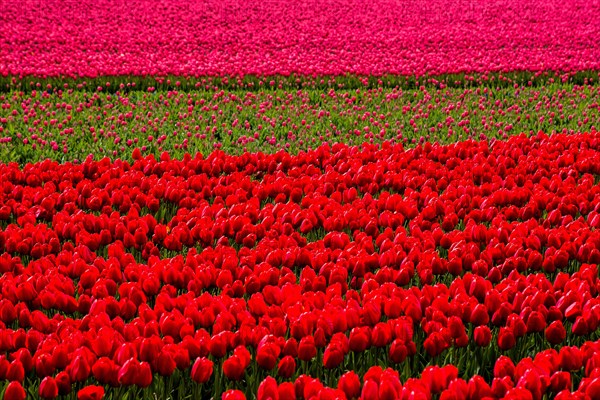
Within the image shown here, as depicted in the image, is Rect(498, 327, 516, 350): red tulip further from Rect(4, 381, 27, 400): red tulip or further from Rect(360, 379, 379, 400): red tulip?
Rect(4, 381, 27, 400): red tulip

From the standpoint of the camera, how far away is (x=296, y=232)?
4.78m

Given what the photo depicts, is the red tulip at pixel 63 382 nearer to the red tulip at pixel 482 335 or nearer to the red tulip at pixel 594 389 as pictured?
the red tulip at pixel 482 335

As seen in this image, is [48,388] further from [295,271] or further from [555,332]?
[555,332]

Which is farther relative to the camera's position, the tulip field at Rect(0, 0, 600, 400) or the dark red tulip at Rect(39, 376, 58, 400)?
the tulip field at Rect(0, 0, 600, 400)

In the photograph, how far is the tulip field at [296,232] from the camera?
3.13 m

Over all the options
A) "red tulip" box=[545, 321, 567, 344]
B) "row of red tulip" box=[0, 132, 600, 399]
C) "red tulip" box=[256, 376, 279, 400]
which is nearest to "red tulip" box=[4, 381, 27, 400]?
"row of red tulip" box=[0, 132, 600, 399]

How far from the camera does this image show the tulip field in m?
3.13

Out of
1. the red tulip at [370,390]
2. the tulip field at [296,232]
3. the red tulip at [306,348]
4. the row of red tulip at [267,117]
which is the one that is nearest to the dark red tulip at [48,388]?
the tulip field at [296,232]

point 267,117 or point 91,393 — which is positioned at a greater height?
point 91,393

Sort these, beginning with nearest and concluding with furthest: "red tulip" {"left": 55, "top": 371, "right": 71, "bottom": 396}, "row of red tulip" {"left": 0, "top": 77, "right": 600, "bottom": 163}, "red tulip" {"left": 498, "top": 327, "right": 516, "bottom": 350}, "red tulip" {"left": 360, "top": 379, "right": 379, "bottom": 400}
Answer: "red tulip" {"left": 360, "top": 379, "right": 379, "bottom": 400} < "red tulip" {"left": 55, "top": 371, "right": 71, "bottom": 396} < "red tulip" {"left": 498, "top": 327, "right": 516, "bottom": 350} < "row of red tulip" {"left": 0, "top": 77, "right": 600, "bottom": 163}

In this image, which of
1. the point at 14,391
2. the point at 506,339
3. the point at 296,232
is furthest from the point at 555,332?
the point at 14,391

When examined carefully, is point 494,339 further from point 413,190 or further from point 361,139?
point 361,139

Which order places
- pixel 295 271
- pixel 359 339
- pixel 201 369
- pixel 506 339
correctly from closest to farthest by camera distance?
pixel 201 369, pixel 359 339, pixel 506 339, pixel 295 271

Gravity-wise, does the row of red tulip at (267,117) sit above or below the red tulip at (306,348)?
below
